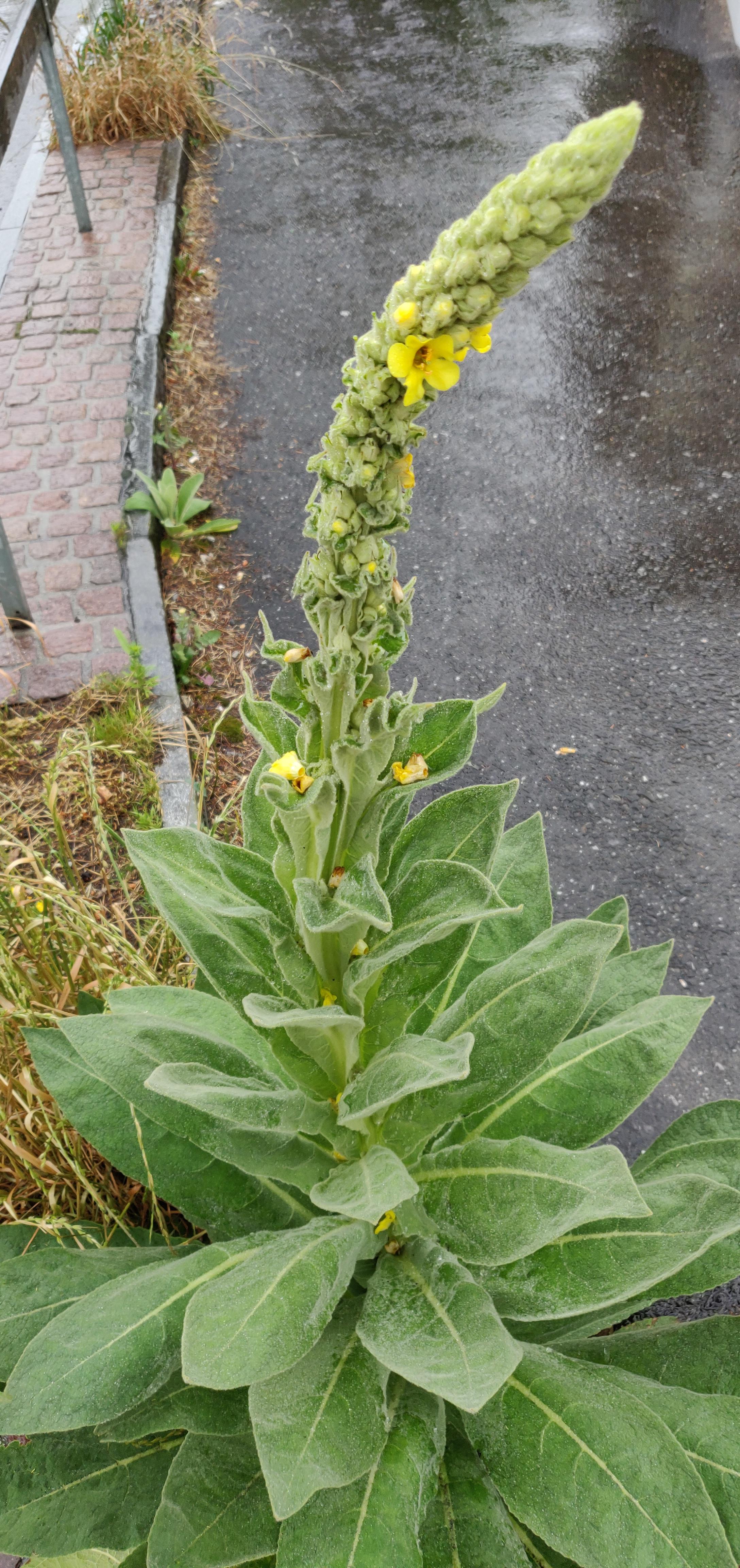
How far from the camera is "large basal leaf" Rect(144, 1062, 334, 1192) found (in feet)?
5.20

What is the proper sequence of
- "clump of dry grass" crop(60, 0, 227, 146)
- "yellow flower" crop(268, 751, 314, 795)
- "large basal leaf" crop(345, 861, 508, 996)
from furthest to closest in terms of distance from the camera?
"clump of dry grass" crop(60, 0, 227, 146), "large basal leaf" crop(345, 861, 508, 996), "yellow flower" crop(268, 751, 314, 795)

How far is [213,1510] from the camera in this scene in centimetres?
183

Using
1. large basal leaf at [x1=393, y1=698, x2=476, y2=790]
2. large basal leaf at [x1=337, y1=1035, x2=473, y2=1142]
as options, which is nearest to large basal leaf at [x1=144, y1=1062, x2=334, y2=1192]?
large basal leaf at [x1=337, y1=1035, x2=473, y2=1142]

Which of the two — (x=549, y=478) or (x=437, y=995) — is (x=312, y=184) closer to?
(x=549, y=478)

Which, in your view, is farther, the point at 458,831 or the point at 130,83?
the point at 130,83

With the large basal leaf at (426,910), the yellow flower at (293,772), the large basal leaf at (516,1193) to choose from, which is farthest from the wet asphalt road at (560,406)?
the yellow flower at (293,772)

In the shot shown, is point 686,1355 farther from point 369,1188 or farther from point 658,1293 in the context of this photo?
point 369,1188

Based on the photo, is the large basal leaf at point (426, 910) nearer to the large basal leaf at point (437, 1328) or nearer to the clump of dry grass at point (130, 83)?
the large basal leaf at point (437, 1328)

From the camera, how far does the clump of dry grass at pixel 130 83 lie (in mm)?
7176

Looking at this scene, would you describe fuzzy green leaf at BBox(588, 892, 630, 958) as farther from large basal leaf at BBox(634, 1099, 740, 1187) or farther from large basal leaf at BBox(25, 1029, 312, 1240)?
large basal leaf at BBox(25, 1029, 312, 1240)

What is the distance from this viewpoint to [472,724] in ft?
5.50

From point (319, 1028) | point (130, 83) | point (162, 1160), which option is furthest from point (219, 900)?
point (130, 83)

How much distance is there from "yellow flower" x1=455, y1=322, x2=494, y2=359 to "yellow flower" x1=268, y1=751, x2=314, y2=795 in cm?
58

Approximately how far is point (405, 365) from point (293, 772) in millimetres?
584
